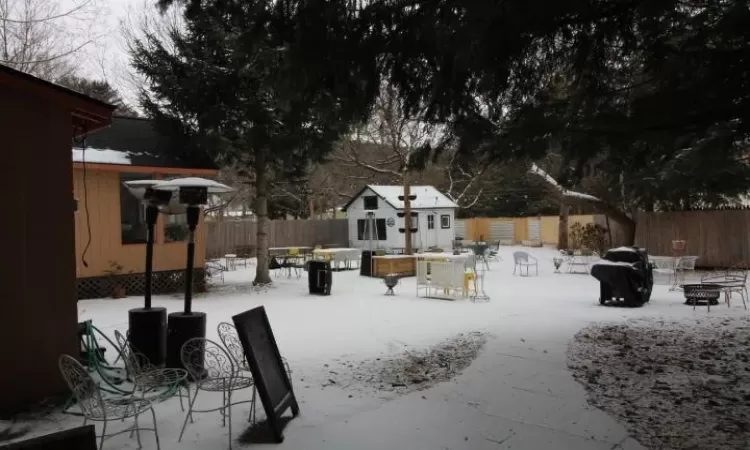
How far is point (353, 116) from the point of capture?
17.7ft

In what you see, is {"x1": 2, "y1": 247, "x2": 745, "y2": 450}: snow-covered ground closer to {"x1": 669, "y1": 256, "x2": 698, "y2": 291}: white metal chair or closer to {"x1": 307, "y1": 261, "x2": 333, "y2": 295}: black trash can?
{"x1": 307, "y1": 261, "x2": 333, "y2": 295}: black trash can

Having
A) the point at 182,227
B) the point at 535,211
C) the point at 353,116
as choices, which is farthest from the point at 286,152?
the point at 535,211

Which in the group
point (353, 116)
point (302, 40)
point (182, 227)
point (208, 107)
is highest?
point (208, 107)

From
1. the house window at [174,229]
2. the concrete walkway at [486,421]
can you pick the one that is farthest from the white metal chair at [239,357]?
the house window at [174,229]

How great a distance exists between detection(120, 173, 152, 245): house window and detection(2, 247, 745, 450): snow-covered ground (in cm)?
157

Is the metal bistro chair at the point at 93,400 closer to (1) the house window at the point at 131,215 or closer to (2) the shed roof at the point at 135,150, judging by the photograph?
(2) the shed roof at the point at 135,150

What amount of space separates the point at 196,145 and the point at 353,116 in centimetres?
896

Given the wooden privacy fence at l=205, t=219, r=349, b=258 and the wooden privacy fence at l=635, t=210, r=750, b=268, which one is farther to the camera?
the wooden privacy fence at l=205, t=219, r=349, b=258

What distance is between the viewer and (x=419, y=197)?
1081 inches

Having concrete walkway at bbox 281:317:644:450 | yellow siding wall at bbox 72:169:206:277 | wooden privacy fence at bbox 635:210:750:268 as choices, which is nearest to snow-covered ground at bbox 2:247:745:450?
concrete walkway at bbox 281:317:644:450

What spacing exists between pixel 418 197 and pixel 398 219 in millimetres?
1914

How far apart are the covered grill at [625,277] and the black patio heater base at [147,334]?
8.15 metres

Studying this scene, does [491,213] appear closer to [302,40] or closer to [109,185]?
[109,185]

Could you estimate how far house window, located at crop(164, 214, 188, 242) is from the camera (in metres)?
13.4
